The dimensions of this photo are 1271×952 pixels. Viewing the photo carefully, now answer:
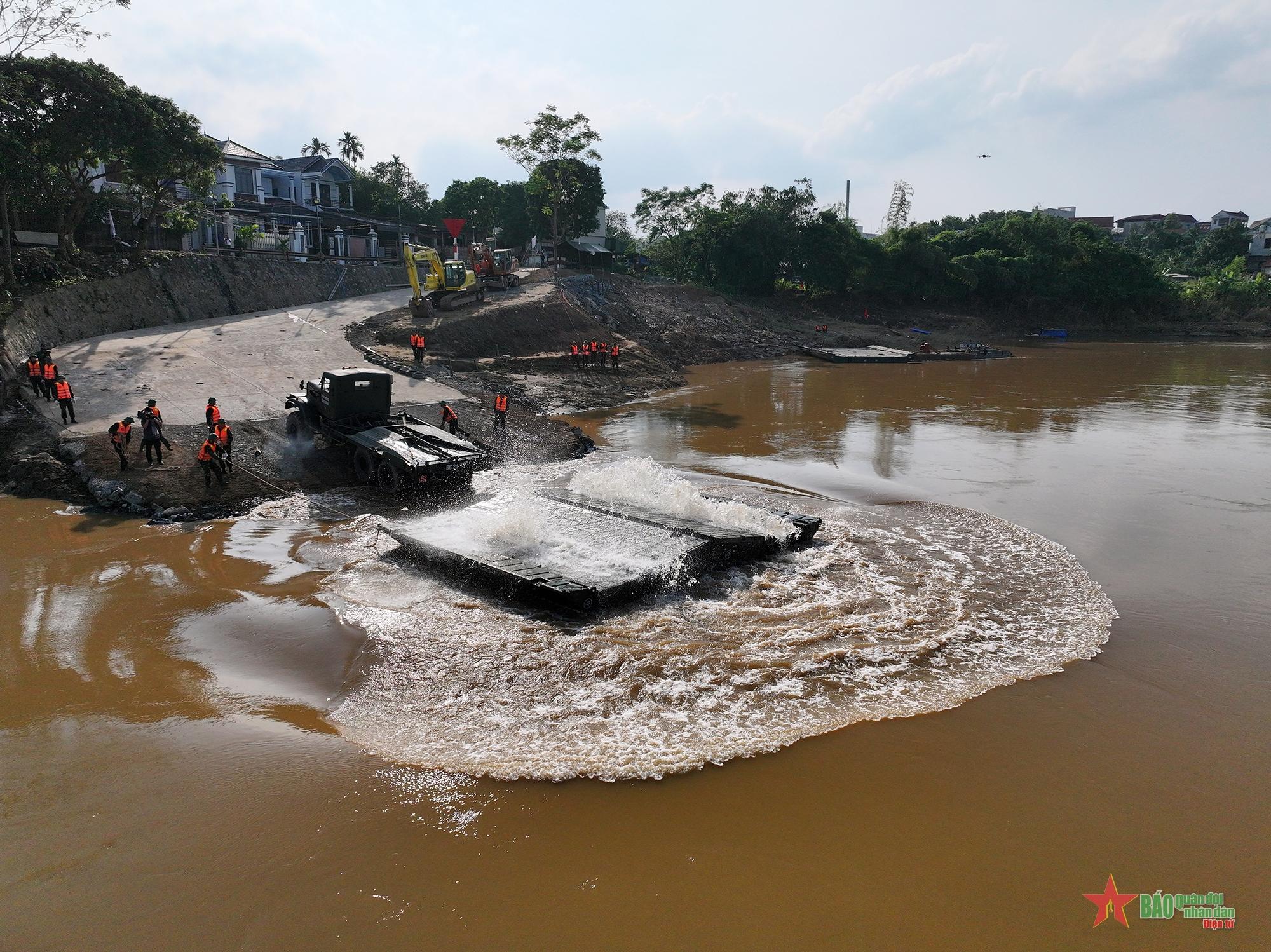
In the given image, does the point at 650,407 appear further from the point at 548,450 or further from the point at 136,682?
the point at 136,682

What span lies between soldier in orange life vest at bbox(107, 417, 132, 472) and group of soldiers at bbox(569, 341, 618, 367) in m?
18.3

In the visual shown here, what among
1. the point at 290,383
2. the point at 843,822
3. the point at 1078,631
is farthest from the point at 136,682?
the point at 290,383

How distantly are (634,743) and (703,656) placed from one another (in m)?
1.96

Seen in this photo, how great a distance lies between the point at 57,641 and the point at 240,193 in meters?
45.3

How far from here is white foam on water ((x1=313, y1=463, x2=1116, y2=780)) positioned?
25.0 ft

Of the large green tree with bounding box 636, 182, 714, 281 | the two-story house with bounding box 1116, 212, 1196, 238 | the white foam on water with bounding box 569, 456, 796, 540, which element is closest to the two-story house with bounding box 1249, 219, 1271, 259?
the two-story house with bounding box 1116, 212, 1196, 238

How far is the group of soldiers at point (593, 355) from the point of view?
1259 inches

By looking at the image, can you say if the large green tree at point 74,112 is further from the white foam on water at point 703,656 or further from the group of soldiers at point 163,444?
the white foam on water at point 703,656

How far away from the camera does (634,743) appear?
7.56m

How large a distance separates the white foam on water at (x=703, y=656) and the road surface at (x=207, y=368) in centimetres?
978

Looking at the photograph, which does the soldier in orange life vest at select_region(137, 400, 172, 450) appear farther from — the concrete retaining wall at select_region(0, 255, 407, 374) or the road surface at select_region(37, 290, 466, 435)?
the concrete retaining wall at select_region(0, 255, 407, 374)

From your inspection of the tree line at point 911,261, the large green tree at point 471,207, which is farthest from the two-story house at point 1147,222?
the large green tree at point 471,207

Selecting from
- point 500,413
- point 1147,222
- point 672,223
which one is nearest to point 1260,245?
point 1147,222

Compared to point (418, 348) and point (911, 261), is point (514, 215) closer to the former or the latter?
point (911, 261)
